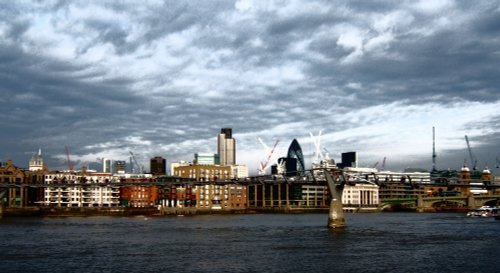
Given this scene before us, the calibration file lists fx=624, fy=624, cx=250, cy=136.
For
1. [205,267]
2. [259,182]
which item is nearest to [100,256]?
[205,267]

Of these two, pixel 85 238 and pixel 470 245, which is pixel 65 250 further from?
pixel 470 245

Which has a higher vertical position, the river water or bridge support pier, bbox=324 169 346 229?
bridge support pier, bbox=324 169 346 229

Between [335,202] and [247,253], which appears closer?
[247,253]

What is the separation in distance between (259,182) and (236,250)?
73414 millimetres

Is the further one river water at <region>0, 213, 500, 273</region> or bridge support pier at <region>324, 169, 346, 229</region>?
bridge support pier at <region>324, 169, 346, 229</region>

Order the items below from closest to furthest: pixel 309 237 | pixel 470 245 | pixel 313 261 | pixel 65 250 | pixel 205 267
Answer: pixel 205 267, pixel 313 261, pixel 65 250, pixel 470 245, pixel 309 237

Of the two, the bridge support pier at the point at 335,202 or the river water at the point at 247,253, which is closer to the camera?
the river water at the point at 247,253

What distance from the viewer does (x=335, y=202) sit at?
123 m

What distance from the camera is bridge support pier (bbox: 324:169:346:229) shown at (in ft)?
401

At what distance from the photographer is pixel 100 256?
253 feet

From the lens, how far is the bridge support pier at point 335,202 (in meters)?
122

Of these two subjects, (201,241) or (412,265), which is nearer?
(412,265)

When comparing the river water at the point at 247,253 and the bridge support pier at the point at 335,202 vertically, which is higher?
the bridge support pier at the point at 335,202

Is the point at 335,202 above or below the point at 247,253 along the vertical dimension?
above
